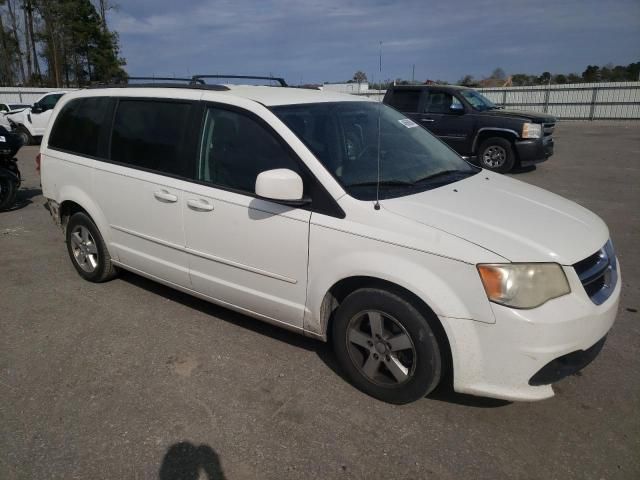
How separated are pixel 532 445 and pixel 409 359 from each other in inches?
29.7

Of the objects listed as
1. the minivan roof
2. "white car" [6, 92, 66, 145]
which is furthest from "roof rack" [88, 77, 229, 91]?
"white car" [6, 92, 66, 145]

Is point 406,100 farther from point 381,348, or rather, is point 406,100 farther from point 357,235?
point 381,348

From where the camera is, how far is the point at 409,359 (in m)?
2.79

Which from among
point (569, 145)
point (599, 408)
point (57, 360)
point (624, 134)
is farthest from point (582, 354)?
point (624, 134)

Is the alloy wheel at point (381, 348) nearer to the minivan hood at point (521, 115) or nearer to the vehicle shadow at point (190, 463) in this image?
the vehicle shadow at point (190, 463)

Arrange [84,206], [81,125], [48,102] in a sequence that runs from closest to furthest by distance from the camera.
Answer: [84,206] < [81,125] < [48,102]

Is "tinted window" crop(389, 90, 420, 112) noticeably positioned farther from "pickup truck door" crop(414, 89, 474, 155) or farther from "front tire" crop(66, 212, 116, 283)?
"front tire" crop(66, 212, 116, 283)

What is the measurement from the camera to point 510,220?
278 cm

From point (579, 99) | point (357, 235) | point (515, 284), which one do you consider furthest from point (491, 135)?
point (579, 99)

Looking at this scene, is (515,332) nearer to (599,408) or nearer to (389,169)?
(599,408)

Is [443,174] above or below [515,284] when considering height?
above

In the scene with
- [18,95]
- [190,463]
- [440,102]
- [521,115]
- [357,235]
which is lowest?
[190,463]

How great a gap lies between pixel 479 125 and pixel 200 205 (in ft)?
29.1

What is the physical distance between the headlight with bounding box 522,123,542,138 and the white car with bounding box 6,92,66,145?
569 inches
